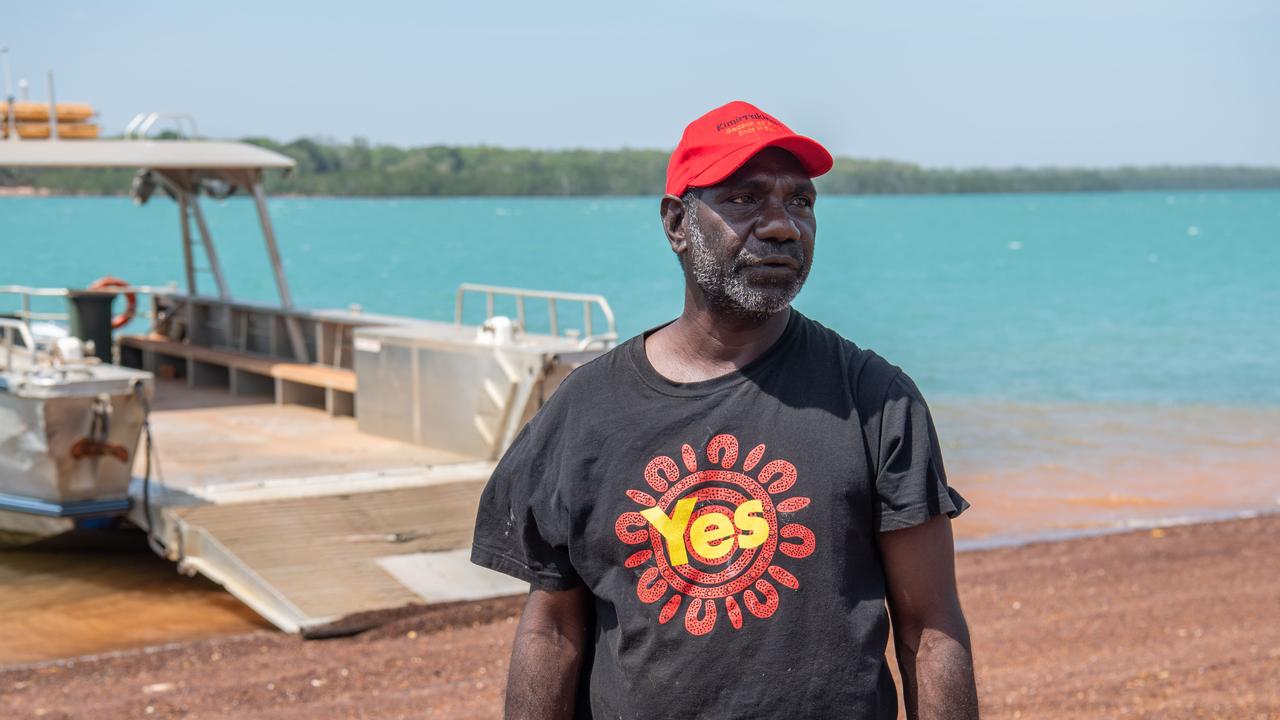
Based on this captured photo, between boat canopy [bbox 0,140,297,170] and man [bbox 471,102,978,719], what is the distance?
10477 millimetres

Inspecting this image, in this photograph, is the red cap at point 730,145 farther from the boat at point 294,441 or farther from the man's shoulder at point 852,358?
the boat at point 294,441

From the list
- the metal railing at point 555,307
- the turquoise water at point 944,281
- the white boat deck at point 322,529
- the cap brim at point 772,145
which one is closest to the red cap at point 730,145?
the cap brim at point 772,145

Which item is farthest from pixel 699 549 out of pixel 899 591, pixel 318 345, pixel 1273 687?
pixel 318 345

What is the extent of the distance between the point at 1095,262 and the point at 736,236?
9318 cm

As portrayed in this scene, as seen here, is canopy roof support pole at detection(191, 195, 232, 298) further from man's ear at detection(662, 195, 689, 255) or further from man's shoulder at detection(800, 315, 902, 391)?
man's shoulder at detection(800, 315, 902, 391)

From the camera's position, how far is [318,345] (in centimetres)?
1282

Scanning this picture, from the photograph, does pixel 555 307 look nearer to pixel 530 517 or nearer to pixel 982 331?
pixel 530 517

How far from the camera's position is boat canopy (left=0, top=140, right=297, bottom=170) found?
11.7 m

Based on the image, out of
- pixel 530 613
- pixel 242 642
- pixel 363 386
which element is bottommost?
pixel 242 642

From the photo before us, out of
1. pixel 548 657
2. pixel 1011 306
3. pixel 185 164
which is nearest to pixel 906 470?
pixel 548 657

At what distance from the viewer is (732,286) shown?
90.1 inches

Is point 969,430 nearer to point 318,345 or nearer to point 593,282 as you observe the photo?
point 318,345

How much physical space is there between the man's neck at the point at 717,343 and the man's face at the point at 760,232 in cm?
3

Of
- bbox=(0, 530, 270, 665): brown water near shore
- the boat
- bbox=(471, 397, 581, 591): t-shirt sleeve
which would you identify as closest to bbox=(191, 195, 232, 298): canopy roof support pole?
the boat
